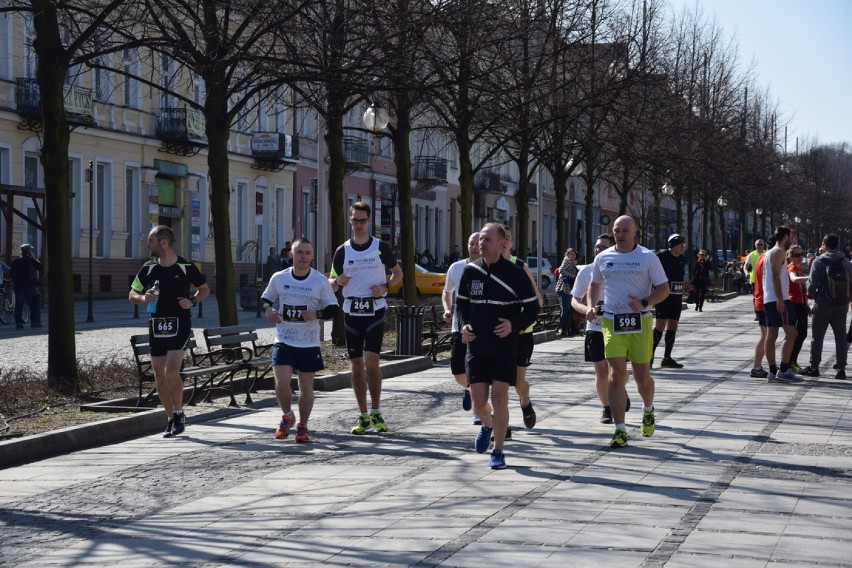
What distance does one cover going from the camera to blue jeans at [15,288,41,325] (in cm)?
2985

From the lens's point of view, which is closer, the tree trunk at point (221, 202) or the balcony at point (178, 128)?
the tree trunk at point (221, 202)

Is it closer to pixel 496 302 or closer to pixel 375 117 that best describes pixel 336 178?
pixel 375 117

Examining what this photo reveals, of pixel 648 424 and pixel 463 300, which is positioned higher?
pixel 463 300

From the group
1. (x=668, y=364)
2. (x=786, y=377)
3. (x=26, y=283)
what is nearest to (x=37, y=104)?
(x=26, y=283)

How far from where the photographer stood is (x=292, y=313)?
1216 centimetres

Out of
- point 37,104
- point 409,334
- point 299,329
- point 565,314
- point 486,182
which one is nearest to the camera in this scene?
point 299,329

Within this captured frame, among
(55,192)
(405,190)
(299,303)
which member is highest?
(405,190)

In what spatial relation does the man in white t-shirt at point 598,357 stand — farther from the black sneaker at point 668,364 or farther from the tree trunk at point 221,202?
the black sneaker at point 668,364

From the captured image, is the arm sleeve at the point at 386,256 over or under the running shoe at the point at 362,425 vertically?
over

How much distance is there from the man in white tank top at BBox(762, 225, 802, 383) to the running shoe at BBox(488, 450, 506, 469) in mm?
8433

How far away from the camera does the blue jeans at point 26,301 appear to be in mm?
29847

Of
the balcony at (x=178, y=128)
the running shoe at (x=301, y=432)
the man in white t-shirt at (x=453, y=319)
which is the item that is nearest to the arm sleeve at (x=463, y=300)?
the man in white t-shirt at (x=453, y=319)

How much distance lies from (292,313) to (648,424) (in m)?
3.06

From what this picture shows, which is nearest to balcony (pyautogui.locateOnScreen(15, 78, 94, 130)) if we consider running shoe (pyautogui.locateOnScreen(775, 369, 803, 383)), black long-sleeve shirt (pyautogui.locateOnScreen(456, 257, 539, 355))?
running shoe (pyautogui.locateOnScreen(775, 369, 803, 383))
